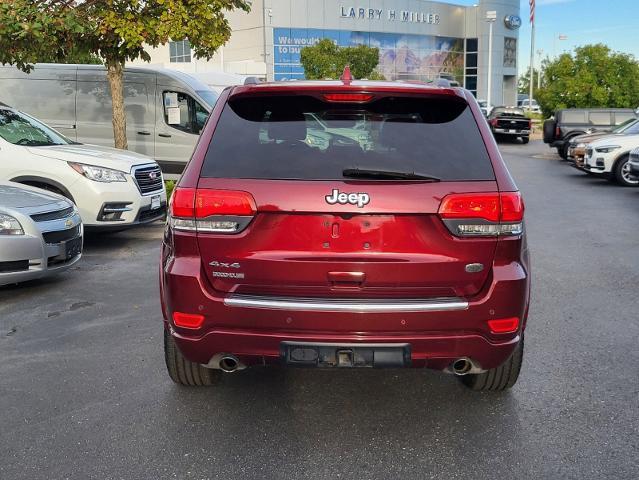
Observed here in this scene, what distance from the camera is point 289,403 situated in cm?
391

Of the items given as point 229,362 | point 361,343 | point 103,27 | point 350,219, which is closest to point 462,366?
point 361,343

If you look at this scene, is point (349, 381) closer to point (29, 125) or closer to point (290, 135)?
point (290, 135)

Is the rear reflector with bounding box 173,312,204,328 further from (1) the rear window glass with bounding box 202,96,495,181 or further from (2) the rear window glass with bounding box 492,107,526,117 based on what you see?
(2) the rear window glass with bounding box 492,107,526,117

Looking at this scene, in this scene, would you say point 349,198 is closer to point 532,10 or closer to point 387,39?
point 532,10

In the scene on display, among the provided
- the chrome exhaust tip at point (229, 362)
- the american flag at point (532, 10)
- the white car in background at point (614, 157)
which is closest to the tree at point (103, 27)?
the chrome exhaust tip at point (229, 362)

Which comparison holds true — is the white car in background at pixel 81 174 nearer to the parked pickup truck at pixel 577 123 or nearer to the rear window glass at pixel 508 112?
the parked pickup truck at pixel 577 123

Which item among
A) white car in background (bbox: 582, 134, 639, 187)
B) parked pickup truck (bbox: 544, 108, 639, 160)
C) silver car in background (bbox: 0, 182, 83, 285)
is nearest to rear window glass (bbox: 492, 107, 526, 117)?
parked pickup truck (bbox: 544, 108, 639, 160)

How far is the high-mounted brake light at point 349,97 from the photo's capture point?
342 centimetres

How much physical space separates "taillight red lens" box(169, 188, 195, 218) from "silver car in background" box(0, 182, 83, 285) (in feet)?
11.1

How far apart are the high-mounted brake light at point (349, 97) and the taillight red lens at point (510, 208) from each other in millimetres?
824

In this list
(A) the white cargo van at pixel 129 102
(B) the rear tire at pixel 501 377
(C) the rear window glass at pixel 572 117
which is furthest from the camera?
(C) the rear window glass at pixel 572 117

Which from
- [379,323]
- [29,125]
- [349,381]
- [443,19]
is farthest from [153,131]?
[443,19]

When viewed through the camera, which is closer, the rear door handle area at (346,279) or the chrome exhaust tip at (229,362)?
the rear door handle area at (346,279)

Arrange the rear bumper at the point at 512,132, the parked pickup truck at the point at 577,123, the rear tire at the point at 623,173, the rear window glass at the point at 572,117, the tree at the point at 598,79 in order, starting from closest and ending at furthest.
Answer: the rear tire at the point at 623,173 → the parked pickup truck at the point at 577,123 → the rear window glass at the point at 572,117 → the tree at the point at 598,79 → the rear bumper at the point at 512,132
